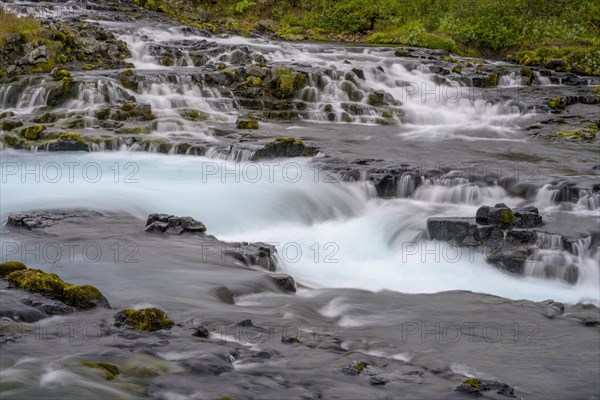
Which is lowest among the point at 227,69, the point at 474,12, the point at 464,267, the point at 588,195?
the point at 464,267

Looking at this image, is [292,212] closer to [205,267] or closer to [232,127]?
[205,267]

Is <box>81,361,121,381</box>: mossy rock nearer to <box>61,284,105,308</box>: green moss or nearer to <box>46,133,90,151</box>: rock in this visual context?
<box>61,284,105,308</box>: green moss

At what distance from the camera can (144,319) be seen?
6.16 metres

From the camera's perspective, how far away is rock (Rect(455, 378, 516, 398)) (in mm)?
5344

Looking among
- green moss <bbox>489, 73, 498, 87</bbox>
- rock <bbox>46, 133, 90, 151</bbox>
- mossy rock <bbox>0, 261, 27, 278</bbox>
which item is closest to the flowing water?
rock <bbox>46, 133, 90, 151</bbox>

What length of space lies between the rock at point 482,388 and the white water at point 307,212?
382 centimetres

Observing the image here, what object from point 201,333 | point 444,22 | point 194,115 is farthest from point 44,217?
point 444,22

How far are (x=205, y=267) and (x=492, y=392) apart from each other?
431 cm

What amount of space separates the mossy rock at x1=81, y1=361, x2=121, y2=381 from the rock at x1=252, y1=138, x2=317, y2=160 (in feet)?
36.8

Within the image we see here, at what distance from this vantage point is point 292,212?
1261 centimetres

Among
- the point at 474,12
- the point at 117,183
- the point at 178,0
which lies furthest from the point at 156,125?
the point at 178,0

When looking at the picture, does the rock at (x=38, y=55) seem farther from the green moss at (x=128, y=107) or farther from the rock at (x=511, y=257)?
the rock at (x=511, y=257)

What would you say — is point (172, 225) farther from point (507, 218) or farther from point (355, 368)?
point (355, 368)

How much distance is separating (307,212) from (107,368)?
7928 millimetres
